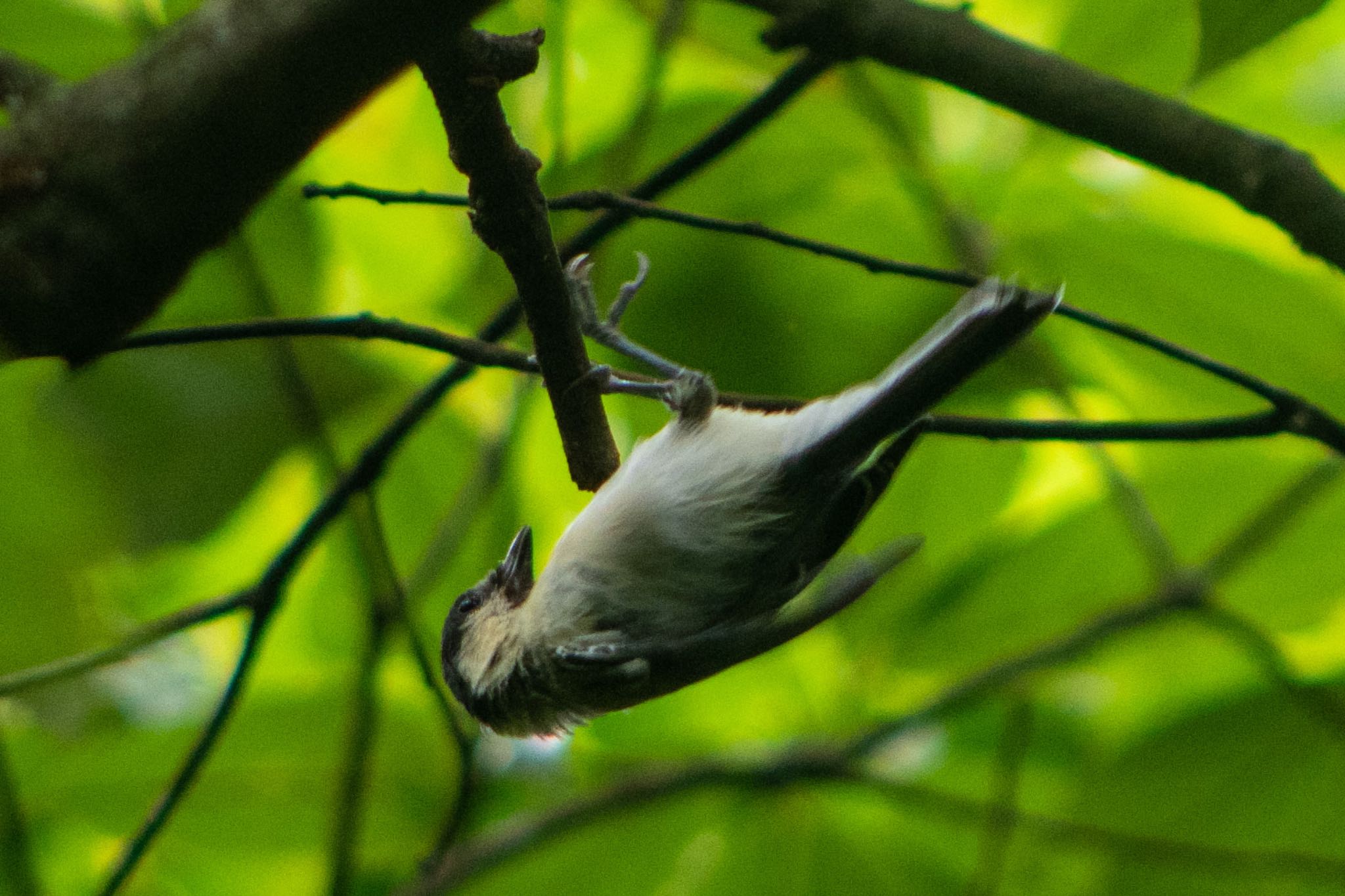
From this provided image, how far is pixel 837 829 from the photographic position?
290 centimetres

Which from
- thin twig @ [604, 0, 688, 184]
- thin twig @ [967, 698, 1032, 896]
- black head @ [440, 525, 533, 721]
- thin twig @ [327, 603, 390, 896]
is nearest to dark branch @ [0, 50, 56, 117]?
black head @ [440, 525, 533, 721]

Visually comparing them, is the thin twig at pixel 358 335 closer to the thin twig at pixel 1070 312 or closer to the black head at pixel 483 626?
the thin twig at pixel 1070 312

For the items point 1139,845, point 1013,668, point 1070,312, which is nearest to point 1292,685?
point 1139,845

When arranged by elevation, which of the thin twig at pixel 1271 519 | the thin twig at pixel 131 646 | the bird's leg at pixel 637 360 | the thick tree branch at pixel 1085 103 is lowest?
the thin twig at pixel 1271 519

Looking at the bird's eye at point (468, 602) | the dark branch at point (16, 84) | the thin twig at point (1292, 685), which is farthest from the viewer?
the thin twig at point (1292, 685)

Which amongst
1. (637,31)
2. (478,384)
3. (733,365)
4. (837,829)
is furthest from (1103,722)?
(637,31)

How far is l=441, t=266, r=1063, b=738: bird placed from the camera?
1.89 m

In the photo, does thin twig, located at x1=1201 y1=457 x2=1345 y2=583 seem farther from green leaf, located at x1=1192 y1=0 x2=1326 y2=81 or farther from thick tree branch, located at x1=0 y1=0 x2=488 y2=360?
thick tree branch, located at x1=0 y1=0 x2=488 y2=360

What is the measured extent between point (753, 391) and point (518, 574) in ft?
1.90

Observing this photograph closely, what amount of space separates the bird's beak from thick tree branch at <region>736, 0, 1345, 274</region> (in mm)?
928

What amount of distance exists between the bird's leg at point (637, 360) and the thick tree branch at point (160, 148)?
969mm

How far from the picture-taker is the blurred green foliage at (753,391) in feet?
7.41

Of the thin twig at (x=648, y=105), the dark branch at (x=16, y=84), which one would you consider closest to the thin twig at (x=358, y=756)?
the thin twig at (x=648, y=105)

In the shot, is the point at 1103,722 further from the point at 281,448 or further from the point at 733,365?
the point at 281,448
